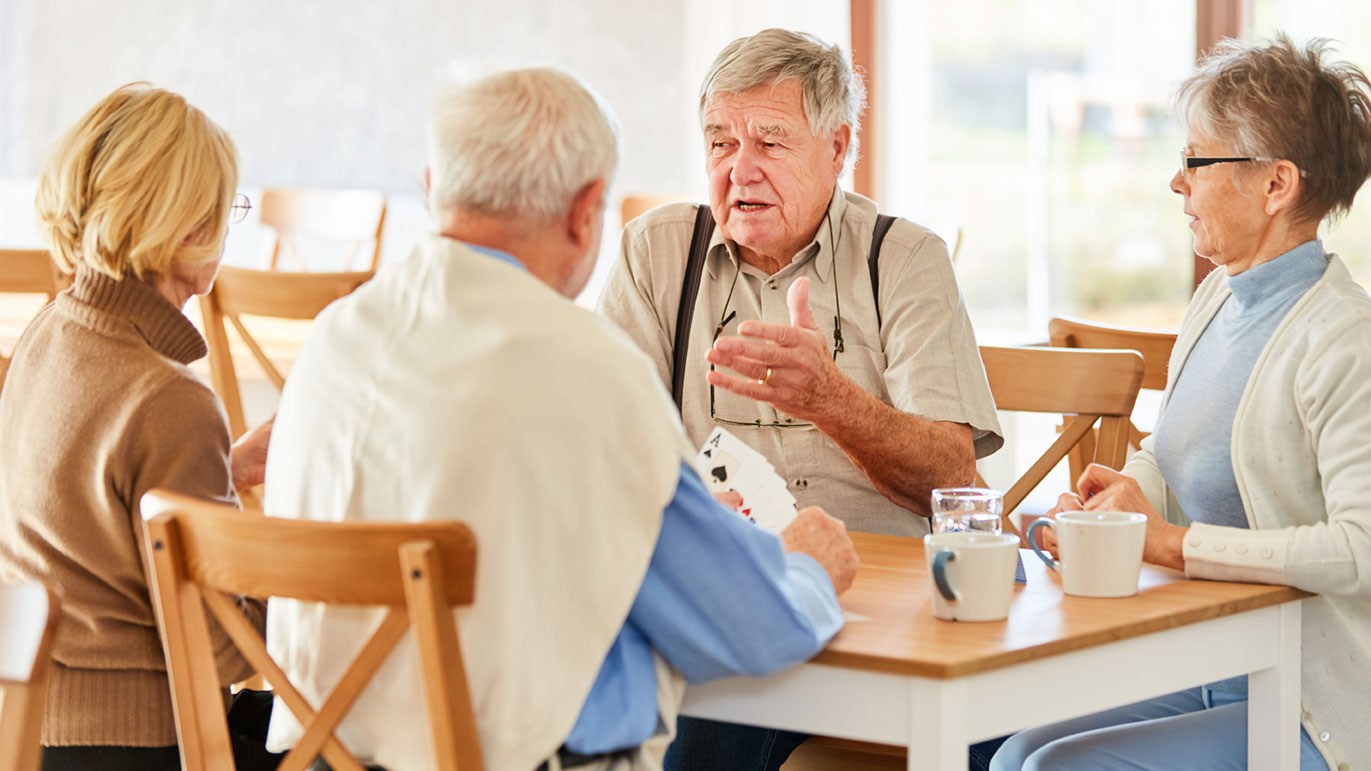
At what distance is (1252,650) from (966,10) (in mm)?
3911

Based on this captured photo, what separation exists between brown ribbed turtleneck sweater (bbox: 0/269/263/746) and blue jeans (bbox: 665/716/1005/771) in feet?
2.01

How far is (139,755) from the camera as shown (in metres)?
1.70

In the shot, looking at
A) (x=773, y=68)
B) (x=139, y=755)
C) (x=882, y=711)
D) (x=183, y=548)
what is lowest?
(x=139, y=755)

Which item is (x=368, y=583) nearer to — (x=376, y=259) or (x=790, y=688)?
(x=790, y=688)

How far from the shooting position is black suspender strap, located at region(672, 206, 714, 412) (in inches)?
90.8

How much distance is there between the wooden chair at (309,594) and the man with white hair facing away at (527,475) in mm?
38

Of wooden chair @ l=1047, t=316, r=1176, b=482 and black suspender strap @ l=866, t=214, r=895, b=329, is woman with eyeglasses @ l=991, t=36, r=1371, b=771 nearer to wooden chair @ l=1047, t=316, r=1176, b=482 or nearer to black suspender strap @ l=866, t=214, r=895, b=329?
black suspender strap @ l=866, t=214, r=895, b=329

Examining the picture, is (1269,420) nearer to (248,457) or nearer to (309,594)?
(309,594)

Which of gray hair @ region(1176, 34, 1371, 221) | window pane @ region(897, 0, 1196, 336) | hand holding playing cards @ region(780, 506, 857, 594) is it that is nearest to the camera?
hand holding playing cards @ region(780, 506, 857, 594)

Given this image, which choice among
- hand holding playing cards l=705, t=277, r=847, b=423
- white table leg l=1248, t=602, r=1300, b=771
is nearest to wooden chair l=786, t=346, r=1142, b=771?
hand holding playing cards l=705, t=277, r=847, b=423

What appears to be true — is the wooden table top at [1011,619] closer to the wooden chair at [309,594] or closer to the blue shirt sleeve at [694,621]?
the blue shirt sleeve at [694,621]

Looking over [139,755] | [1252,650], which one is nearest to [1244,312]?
[1252,650]

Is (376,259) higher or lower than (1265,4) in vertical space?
lower

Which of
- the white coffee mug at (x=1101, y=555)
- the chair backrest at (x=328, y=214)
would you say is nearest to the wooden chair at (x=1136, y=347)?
the white coffee mug at (x=1101, y=555)
